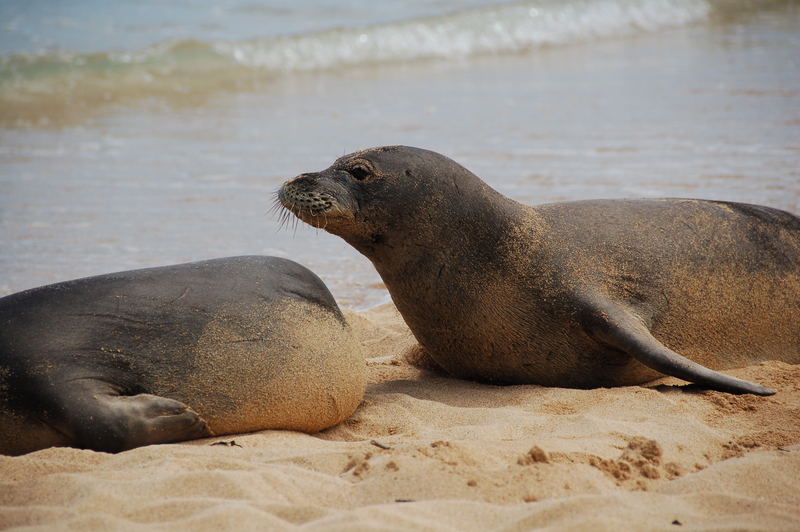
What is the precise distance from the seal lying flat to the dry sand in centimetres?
12

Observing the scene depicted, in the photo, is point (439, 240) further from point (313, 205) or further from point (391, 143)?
point (391, 143)

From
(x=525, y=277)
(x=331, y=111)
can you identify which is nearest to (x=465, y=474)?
(x=525, y=277)

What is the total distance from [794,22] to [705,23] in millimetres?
3092

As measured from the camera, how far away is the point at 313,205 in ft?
15.7

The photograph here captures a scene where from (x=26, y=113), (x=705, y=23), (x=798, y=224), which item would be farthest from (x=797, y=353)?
(x=705, y=23)

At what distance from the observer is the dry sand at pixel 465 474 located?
9.94ft

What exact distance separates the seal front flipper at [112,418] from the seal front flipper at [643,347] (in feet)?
6.56

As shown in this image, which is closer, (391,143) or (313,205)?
(313,205)

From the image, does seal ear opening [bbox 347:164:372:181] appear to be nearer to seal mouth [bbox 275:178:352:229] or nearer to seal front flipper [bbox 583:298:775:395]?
seal mouth [bbox 275:178:352:229]

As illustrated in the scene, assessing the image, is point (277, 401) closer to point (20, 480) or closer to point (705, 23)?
point (20, 480)

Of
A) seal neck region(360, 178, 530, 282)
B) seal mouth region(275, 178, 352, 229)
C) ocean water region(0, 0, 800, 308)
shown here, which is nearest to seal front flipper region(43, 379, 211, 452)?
seal mouth region(275, 178, 352, 229)

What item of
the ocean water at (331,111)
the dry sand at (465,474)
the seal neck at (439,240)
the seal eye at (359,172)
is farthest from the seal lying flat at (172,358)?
the ocean water at (331,111)

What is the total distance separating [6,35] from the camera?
1973 centimetres

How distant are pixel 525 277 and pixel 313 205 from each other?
3.66 feet
